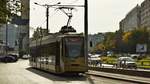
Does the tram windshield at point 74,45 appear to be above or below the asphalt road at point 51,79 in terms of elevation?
above

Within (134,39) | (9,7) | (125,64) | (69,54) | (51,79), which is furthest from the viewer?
(134,39)

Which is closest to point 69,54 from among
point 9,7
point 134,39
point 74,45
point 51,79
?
point 74,45

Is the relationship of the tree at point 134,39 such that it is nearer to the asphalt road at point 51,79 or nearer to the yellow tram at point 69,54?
the asphalt road at point 51,79

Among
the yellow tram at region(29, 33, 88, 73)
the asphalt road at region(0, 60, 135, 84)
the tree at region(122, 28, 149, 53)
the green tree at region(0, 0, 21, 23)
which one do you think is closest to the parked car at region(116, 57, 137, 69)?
the asphalt road at region(0, 60, 135, 84)

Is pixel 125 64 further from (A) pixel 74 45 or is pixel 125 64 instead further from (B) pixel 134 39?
(B) pixel 134 39

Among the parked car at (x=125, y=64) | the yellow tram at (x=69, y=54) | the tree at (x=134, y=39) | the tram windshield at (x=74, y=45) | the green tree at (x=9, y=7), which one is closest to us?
the green tree at (x=9, y=7)

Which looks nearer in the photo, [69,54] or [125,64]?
[69,54]

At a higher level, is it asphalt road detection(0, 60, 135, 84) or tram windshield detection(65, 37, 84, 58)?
tram windshield detection(65, 37, 84, 58)

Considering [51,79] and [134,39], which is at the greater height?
[134,39]

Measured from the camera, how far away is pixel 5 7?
75.8 ft

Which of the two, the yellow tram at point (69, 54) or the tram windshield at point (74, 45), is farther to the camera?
the tram windshield at point (74, 45)

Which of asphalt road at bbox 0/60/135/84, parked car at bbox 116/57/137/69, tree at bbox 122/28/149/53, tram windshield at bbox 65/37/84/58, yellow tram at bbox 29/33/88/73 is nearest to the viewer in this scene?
asphalt road at bbox 0/60/135/84

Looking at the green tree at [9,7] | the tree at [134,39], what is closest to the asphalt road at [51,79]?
the green tree at [9,7]

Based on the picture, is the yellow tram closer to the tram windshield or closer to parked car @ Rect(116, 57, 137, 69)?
the tram windshield
